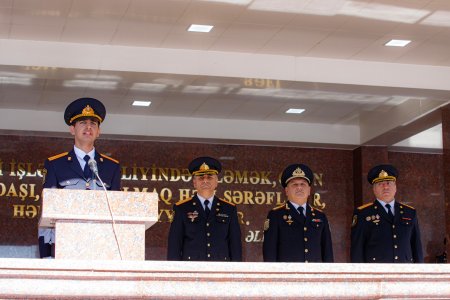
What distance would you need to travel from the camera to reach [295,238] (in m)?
6.02

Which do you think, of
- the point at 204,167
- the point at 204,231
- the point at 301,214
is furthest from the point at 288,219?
the point at 204,167

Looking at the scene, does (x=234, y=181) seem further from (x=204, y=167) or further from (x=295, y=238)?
(x=295, y=238)

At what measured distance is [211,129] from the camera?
31.0 ft

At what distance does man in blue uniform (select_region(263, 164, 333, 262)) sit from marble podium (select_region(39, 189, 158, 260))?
3211 millimetres

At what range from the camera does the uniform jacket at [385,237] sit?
636 cm

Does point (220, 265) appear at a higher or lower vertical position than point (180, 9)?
lower

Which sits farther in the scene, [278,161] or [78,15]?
[278,161]

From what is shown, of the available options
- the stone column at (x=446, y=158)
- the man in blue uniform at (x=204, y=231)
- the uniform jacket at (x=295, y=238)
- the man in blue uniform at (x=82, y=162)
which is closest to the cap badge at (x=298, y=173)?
the uniform jacket at (x=295, y=238)

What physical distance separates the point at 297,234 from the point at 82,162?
208 cm

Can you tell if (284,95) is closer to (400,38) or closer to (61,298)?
(400,38)

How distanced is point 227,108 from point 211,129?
447 mm

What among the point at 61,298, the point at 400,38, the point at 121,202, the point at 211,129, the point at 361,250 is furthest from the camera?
the point at 211,129

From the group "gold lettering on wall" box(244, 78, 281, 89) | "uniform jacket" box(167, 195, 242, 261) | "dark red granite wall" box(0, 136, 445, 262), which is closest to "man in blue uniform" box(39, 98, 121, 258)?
"uniform jacket" box(167, 195, 242, 261)

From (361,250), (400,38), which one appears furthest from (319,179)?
(361,250)
